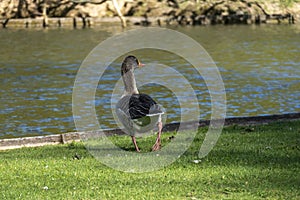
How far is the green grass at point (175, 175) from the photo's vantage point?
359 inches

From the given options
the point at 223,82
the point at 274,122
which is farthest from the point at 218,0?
the point at 274,122

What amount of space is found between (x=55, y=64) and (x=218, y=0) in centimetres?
1944

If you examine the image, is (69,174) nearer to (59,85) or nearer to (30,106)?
(30,106)

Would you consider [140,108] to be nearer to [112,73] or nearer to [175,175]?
[175,175]

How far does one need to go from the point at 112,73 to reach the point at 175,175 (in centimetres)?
1672

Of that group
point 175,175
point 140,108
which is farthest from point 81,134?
point 175,175

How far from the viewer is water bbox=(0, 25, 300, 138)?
779 inches

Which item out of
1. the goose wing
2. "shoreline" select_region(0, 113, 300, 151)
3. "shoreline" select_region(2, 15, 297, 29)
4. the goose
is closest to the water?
"shoreline" select_region(2, 15, 297, 29)

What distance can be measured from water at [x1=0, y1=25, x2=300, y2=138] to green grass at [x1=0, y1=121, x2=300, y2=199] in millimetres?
6296

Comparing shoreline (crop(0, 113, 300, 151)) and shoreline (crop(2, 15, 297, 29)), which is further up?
shoreline (crop(0, 113, 300, 151))

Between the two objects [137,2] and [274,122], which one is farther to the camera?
[137,2]

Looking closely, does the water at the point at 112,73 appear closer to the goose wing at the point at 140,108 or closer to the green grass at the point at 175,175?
the green grass at the point at 175,175

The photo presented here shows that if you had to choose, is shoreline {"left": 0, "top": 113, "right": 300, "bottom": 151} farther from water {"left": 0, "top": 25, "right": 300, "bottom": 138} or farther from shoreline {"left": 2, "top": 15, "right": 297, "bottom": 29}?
shoreline {"left": 2, "top": 15, "right": 297, "bottom": 29}

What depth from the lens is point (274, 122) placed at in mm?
14109
